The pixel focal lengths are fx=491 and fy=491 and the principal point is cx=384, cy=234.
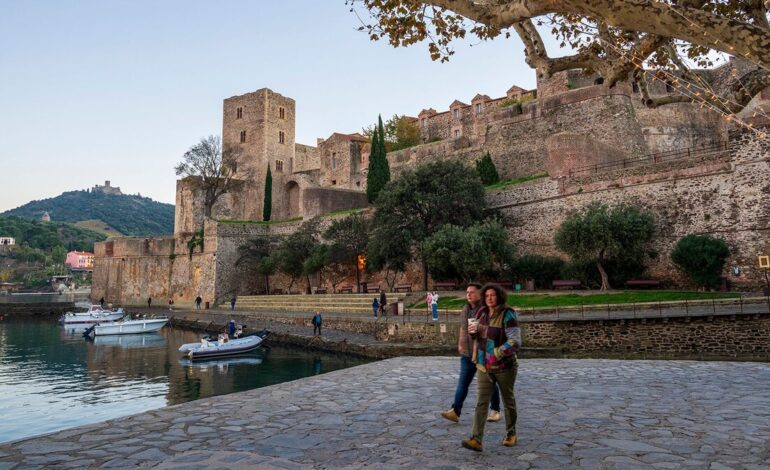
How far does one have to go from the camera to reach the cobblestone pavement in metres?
4.16

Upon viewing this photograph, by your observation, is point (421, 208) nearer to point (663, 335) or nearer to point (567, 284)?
point (567, 284)

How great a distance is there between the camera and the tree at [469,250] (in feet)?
73.4

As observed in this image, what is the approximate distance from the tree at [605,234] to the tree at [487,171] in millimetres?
11627

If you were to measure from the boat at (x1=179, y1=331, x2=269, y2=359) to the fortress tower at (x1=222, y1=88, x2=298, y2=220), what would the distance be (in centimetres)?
3127

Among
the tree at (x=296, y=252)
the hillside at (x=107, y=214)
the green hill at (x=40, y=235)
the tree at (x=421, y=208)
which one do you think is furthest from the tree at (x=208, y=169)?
the hillside at (x=107, y=214)

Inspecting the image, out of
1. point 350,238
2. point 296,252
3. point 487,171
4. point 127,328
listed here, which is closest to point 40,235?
point 127,328

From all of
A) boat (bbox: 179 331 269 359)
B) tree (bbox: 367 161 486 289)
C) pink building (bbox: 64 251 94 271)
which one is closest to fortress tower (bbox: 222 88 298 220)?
tree (bbox: 367 161 486 289)

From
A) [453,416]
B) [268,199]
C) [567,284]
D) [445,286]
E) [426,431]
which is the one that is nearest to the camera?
[426,431]

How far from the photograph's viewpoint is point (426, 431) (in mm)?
5117

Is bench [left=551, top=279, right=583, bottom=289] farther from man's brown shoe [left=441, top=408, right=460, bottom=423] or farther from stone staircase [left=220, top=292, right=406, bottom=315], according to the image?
man's brown shoe [left=441, top=408, right=460, bottom=423]

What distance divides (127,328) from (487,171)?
24.2 m

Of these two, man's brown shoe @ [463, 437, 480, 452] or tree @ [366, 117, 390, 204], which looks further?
tree @ [366, 117, 390, 204]

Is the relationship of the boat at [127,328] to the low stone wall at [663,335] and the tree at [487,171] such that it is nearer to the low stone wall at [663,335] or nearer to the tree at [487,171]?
the tree at [487,171]

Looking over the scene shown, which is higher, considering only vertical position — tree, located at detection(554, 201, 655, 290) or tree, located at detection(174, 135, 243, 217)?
tree, located at detection(174, 135, 243, 217)
